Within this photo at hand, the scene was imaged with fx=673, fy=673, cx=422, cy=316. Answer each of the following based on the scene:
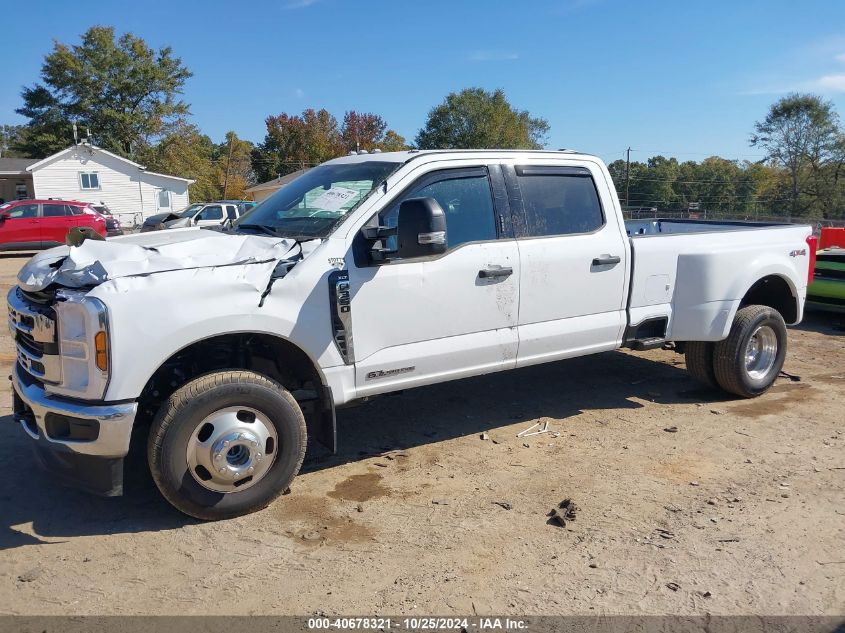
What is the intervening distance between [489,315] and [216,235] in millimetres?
1864

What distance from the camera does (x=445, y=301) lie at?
4.33m

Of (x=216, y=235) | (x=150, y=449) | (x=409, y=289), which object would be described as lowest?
(x=150, y=449)

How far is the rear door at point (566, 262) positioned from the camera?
15.6ft

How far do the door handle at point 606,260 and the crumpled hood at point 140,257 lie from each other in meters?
2.32

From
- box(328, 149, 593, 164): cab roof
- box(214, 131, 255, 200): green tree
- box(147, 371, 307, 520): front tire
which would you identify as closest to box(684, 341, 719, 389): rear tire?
box(328, 149, 593, 164): cab roof

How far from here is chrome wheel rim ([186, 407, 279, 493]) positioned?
3.62 meters

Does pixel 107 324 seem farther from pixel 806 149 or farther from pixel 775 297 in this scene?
pixel 806 149

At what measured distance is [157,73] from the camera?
2280 inches

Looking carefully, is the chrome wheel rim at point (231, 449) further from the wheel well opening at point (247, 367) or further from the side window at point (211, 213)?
the side window at point (211, 213)

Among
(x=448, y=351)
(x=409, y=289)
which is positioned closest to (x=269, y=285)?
(x=409, y=289)

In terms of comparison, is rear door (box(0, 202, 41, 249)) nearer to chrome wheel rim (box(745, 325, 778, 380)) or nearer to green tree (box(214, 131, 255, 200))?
chrome wheel rim (box(745, 325, 778, 380))

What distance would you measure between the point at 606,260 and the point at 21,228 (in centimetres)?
2087

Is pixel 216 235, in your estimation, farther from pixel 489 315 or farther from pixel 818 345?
pixel 818 345

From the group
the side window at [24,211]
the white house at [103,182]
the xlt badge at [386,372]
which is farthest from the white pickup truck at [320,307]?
the white house at [103,182]
